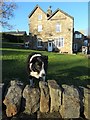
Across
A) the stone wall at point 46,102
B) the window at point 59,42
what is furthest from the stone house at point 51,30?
the stone wall at point 46,102

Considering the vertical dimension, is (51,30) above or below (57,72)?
above

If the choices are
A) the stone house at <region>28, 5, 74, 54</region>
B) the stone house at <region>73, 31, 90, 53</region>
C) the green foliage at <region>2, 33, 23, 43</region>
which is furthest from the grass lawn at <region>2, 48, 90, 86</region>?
the green foliage at <region>2, 33, 23, 43</region>

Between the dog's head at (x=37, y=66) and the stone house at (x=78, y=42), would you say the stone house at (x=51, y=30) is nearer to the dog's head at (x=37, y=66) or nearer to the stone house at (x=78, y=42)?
the stone house at (x=78, y=42)

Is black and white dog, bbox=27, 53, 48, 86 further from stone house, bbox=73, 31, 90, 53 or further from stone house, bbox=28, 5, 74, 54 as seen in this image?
stone house, bbox=73, 31, 90, 53

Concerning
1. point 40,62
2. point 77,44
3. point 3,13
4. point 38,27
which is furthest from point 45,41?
point 40,62

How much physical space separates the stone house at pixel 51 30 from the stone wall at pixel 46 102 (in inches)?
1646

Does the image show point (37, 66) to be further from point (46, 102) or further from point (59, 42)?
point (59, 42)

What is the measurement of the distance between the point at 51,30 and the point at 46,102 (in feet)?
146

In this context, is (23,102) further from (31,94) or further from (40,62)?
(40,62)

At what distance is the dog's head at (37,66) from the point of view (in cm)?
865

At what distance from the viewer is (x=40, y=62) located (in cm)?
878

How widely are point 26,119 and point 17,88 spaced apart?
0.80 meters

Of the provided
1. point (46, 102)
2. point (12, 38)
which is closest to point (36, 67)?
point (46, 102)

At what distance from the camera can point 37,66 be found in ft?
28.6
